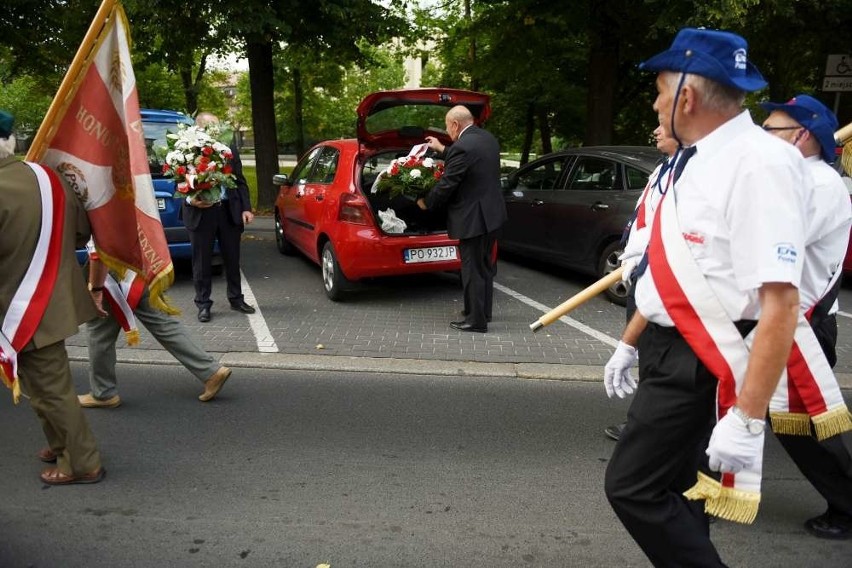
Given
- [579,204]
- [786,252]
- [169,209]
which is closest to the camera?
[786,252]

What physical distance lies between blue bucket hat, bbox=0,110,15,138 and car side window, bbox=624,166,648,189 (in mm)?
5630

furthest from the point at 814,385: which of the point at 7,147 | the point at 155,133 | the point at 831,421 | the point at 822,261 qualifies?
the point at 155,133

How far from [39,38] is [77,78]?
1182cm

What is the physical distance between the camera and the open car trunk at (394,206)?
7.00 meters

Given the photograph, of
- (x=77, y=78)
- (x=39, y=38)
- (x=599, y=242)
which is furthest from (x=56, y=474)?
(x=39, y=38)

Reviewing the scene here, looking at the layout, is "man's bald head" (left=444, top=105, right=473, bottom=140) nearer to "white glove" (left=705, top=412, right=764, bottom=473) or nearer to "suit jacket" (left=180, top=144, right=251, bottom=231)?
"suit jacket" (left=180, top=144, right=251, bottom=231)

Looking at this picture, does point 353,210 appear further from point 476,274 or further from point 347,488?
point 347,488

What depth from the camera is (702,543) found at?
2053 millimetres

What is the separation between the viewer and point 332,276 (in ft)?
23.4

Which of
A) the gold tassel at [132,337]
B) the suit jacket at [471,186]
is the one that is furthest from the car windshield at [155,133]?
the gold tassel at [132,337]

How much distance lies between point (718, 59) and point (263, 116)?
1247cm

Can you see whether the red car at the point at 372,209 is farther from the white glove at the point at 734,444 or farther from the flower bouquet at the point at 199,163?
the white glove at the point at 734,444

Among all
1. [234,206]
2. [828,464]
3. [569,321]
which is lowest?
[569,321]

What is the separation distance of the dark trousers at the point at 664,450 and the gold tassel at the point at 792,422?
2.32 ft
